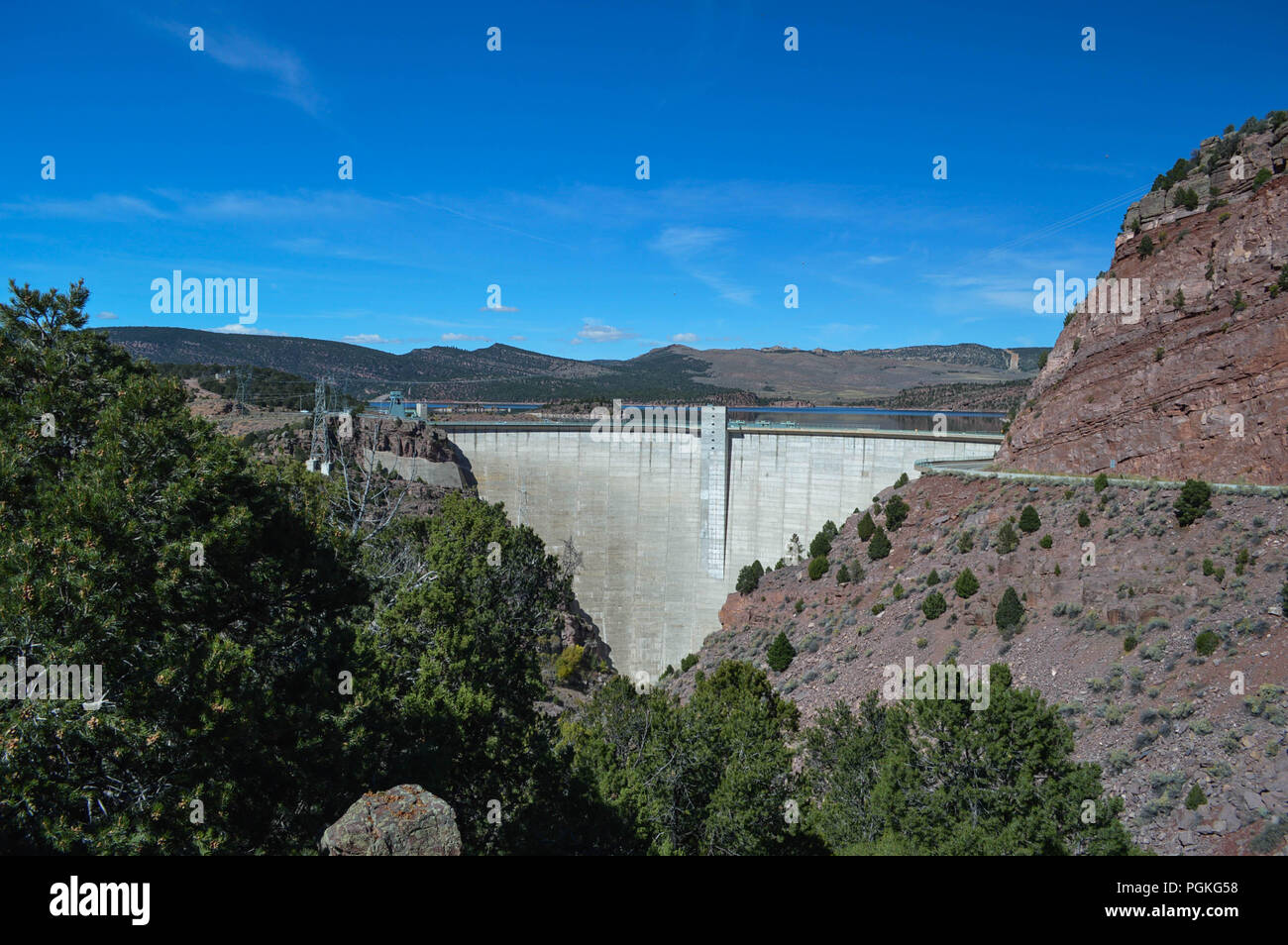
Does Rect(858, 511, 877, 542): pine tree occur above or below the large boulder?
below

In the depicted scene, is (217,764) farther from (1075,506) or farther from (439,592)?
(1075,506)

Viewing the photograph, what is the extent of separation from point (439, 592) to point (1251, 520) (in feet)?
81.3

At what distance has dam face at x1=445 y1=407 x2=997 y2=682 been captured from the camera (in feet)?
134

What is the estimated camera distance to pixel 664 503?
4269 centimetres

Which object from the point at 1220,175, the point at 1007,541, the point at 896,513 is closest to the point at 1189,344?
the point at 1220,175

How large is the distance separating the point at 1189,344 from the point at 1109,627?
12.9 metres

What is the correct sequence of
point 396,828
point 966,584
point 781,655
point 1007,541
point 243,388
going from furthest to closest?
point 243,388, point 781,655, point 1007,541, point 966,584, point 396,828

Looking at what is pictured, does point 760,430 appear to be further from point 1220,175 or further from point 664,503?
point 1220,175

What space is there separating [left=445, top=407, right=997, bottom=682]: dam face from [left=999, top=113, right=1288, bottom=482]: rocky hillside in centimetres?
774

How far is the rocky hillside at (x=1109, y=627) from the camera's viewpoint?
1608 centimetres

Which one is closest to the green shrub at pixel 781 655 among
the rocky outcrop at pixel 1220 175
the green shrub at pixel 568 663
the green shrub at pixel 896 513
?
the green shrub at pixel 896 513

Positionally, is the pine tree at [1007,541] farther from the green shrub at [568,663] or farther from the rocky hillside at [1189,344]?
the green shrub at [568,663]

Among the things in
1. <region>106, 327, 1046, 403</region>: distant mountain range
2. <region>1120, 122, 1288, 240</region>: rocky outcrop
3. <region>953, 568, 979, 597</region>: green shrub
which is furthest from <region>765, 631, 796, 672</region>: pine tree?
<region>106, 327, 1046, 403</region>: distant mountain range

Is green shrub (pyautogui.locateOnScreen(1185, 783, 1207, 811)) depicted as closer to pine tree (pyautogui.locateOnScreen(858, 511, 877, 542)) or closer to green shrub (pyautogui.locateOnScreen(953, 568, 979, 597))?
green shrub (pyautogui.locateOnScreen(953, 568, 979, 597))
